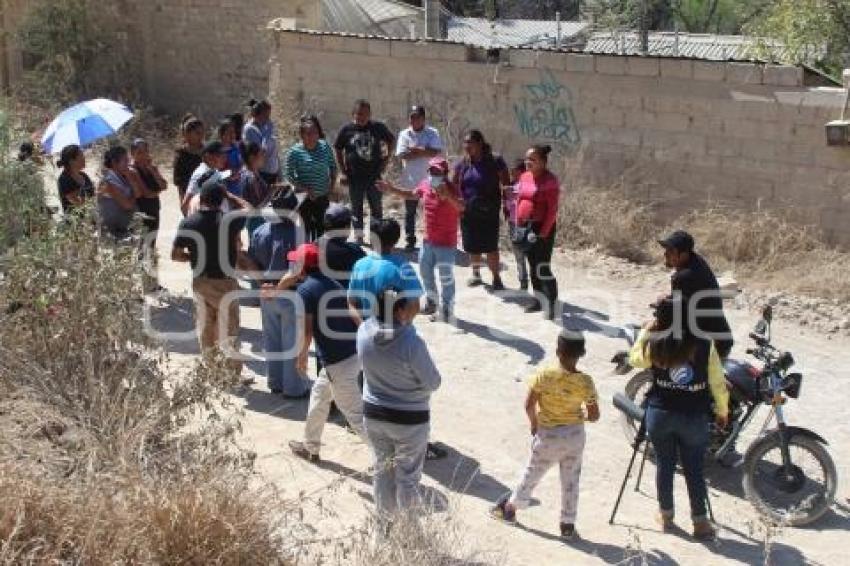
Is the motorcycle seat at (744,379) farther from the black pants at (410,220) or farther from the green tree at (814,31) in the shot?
the green tree at (814,31)

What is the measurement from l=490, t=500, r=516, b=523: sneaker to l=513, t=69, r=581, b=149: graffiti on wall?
6.89m

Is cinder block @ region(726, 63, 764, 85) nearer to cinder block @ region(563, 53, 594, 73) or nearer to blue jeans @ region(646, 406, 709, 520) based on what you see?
cinder block @ region(563, 53, 594, 73)

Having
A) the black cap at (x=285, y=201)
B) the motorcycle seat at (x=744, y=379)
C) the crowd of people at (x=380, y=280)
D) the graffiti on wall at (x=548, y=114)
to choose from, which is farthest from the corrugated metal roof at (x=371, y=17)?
the motorcycle seat at (x=744, y=379)

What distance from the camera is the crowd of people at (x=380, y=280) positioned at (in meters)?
5.62

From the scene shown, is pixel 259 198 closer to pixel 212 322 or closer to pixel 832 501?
pixel 212 322

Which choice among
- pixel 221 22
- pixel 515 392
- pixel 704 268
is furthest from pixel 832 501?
pixel 221 22

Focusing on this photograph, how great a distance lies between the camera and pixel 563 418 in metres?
5.81

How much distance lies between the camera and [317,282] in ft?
21.1

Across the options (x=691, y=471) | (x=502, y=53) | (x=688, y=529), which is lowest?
(x=688, y=529)

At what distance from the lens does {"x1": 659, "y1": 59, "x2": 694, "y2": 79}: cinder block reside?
1134 centimetres

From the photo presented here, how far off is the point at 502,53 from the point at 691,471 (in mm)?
7816

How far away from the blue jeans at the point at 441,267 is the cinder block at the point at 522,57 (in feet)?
13.4

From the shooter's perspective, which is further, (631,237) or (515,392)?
(631,237)

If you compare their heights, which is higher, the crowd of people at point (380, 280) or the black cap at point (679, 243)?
the black cap at point (679, 243)
